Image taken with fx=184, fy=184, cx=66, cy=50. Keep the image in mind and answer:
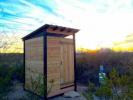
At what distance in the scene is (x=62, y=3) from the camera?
8812 mm

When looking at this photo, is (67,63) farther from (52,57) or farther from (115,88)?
(115,88)

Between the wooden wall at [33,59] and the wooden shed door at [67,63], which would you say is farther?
the wooden shed door at [67,63]

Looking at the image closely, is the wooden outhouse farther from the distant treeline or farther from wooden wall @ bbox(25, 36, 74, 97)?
the distant treeline

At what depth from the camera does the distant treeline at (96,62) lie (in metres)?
10.9

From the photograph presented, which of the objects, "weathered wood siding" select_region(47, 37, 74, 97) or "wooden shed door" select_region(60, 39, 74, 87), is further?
"wooden shed door" select_region(60, 39, 74, 87)

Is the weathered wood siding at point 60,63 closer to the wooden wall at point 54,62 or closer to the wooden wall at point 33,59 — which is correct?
the wooden wall at point 54,62

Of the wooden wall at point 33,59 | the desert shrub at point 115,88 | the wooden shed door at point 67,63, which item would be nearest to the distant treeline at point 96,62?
the wooden shed door at point 67,63

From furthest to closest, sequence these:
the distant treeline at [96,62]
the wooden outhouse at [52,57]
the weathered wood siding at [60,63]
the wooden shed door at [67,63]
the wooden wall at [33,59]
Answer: the distant treeline at [96,62]
the wooden shed door at [67,63]
the wooden wall at [33,59]
the weathered wood siding at [60,63]
the wooden outhouse at [52,57]

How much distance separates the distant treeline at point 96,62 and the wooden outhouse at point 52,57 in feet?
8.35

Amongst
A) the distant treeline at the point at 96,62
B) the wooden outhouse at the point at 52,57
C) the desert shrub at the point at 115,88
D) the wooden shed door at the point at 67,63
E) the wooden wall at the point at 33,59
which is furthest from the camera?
the distant treeline at the point at 96,62

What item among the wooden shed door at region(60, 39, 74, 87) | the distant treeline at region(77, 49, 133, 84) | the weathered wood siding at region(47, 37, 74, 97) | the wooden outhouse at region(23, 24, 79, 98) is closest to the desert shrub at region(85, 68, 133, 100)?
the wooden outhouse at region(23, 24, 79, 98)

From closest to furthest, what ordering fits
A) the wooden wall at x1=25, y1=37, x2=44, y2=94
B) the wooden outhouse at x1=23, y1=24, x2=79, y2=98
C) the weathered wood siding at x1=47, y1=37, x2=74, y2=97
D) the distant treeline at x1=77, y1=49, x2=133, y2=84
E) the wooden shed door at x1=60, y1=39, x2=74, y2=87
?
1. the wooden outhouse at x1=23, y1=24, x2=79, y2=98
2. the weathered wood siding at x1=47, y1=37, x2=74, y2=97
3. the wooden wall at x1=25, y1=37, x2=44, y2=94
4. the wooden shed door at x1=60, y1=39, x2=74, y2=87
5. the distant treeline at x1=77, y1=49, x2=133, y2=84

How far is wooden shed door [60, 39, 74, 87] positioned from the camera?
7953 mm

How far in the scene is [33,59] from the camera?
792cm
